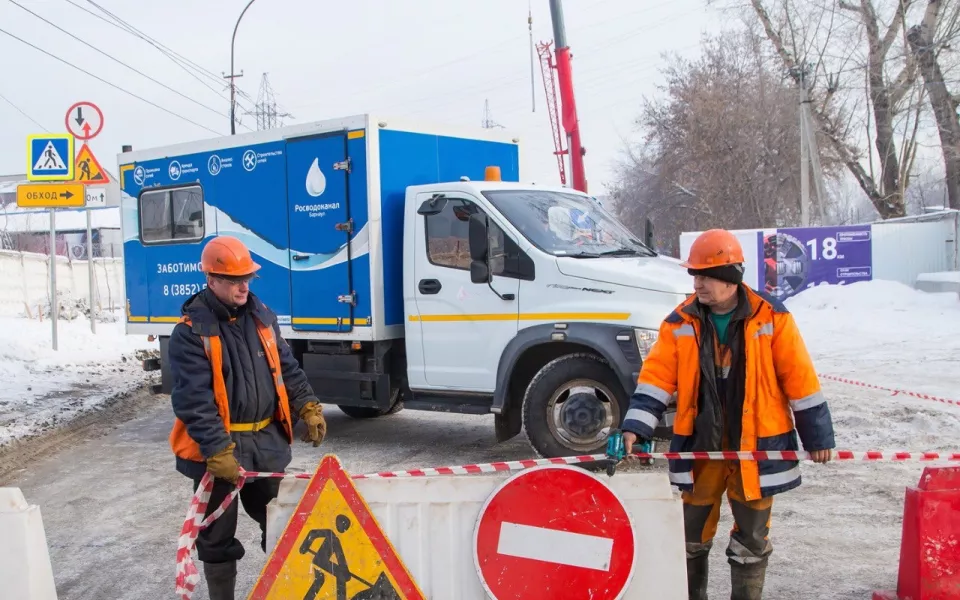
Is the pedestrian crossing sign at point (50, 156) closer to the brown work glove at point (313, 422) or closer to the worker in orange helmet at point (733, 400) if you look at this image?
the brown work glove at point (313, 422)

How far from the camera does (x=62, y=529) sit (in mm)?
5973

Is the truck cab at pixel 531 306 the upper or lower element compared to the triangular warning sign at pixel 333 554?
upper

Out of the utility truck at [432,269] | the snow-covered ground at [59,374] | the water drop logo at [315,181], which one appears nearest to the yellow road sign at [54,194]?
the snow-covered ground at [59,374]

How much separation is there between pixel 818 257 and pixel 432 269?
16.4 metres

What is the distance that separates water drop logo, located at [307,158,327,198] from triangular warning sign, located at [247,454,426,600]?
194 inches

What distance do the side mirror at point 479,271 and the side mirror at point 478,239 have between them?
3 centimetres

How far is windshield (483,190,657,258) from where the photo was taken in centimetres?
716

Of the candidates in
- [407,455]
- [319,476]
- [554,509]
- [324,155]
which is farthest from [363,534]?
[324,155]

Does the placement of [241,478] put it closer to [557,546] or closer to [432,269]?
[557,546]

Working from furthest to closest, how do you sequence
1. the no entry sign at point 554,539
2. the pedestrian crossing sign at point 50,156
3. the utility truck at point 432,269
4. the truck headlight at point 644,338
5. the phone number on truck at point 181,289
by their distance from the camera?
1. the pedestrian crossing sign at point 50,156
2. the phone number on truck at point 181,289
3. the utility truck at point 432,269
4. the truck headlight at point 644,338
5. the no entry sign at point 554,539

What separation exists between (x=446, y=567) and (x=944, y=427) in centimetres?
570

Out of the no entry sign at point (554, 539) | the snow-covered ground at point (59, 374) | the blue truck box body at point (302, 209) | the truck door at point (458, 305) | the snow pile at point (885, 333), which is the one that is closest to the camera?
the no entry sign at point (554, 539)

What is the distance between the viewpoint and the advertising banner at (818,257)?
21.3 m

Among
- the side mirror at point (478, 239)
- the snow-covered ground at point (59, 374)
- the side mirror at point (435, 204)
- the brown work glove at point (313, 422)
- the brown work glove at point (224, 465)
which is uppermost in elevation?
the side mirror at point (435, 204)
